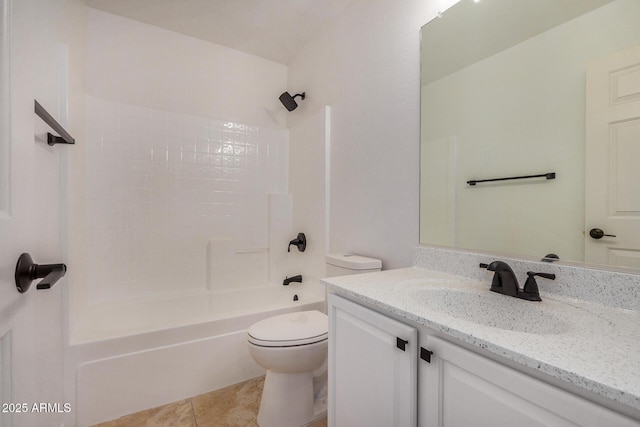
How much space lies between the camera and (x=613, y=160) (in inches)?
32.1

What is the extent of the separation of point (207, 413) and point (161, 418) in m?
0.23

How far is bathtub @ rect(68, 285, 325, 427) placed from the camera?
1.40m

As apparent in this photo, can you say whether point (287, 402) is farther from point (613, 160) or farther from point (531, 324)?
point (613, 160)

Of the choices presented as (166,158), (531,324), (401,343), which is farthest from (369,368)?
(166,158)

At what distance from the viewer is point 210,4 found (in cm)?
190

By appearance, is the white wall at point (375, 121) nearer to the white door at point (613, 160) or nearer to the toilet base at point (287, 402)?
the white door at point (613, 160)

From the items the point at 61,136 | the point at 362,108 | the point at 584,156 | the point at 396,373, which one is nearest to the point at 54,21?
the point at 61,136

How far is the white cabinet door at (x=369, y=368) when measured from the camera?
2.40 feet

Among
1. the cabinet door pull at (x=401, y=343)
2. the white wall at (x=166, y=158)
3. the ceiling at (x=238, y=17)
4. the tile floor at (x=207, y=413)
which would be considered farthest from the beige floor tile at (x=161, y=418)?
the ceiling at (x=238, y=17)

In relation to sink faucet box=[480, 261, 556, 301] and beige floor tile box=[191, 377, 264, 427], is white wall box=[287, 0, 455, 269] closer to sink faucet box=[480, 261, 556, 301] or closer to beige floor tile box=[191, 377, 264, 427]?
sink faucet box=[480, 261, 556, 301]

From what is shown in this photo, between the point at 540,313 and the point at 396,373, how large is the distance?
45 centimetres

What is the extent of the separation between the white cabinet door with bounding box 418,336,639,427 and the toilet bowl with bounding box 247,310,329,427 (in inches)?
28.7

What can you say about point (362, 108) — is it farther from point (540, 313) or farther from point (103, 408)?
point (103, 408)

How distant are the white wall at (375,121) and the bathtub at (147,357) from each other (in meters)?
0.77
